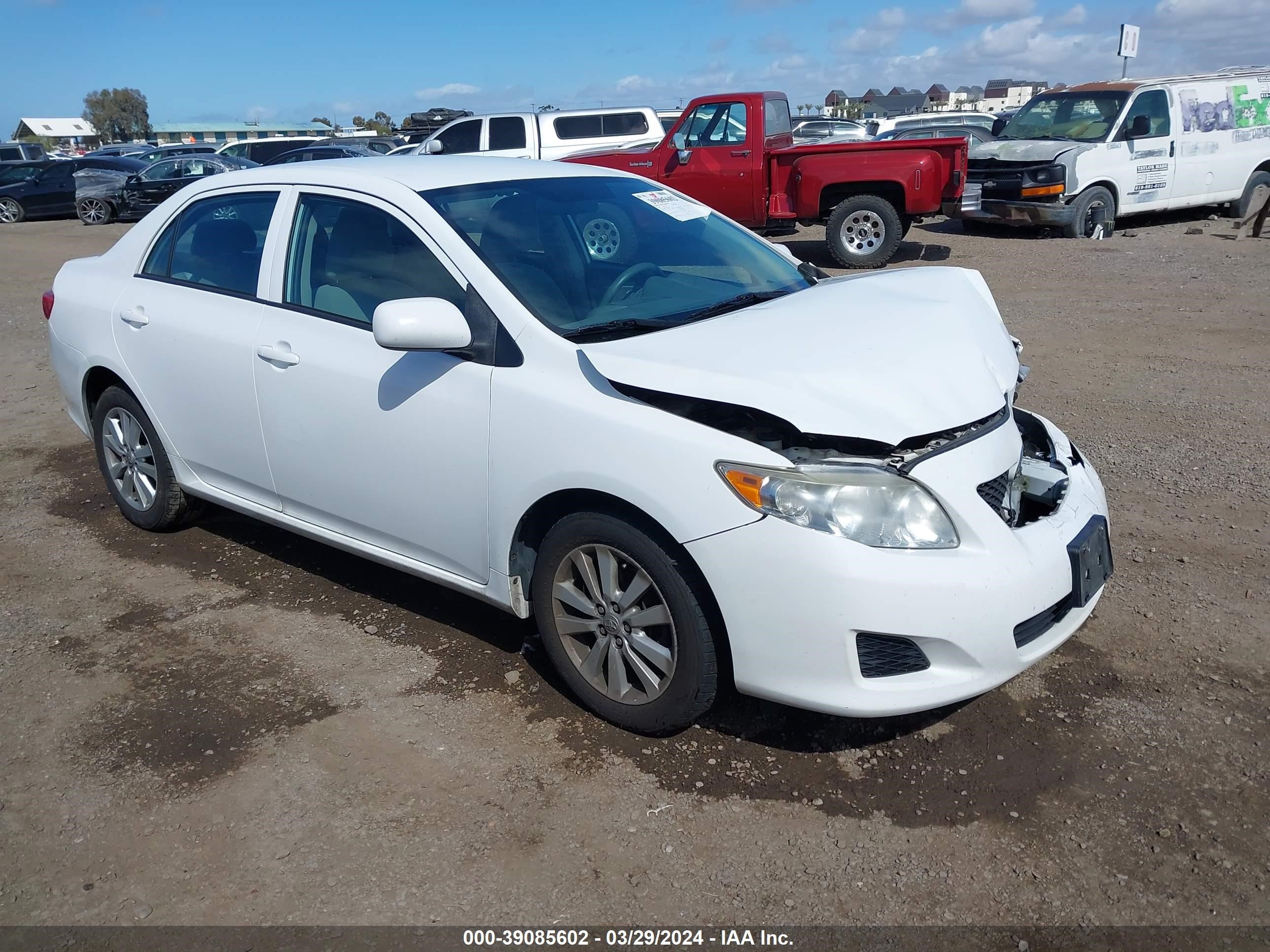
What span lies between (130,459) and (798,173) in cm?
926

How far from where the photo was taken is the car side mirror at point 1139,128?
43.2ft

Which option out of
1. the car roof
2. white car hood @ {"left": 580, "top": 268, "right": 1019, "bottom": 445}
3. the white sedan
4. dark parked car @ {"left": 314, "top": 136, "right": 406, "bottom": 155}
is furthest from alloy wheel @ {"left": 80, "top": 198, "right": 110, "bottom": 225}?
white car hood @ {"left": 580, "top": 268, "right": 1019, "bottom": 445}

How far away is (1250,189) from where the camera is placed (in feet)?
47.5

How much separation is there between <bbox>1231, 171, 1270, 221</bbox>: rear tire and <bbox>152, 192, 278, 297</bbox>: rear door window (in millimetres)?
14756

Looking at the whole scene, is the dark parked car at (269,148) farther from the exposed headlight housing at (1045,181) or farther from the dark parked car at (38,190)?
the exposed headlight housing at (1045,181)

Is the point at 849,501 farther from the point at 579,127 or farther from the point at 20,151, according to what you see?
the point at 20,151

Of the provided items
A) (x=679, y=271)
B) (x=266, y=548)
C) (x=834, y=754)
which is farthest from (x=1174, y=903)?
(x=266, y=548)

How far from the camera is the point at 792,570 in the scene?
106 inches

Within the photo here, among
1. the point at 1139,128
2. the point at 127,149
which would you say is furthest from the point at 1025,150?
the point at 127,149

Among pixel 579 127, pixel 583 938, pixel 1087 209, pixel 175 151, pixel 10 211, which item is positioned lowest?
pixel 583 938

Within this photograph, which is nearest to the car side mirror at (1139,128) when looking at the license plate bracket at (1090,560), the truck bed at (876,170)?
the truck bed at (876,170)

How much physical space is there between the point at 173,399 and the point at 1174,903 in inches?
161

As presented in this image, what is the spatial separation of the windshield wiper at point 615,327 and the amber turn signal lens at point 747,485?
0.77m

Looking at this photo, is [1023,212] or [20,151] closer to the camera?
[1023,212]
